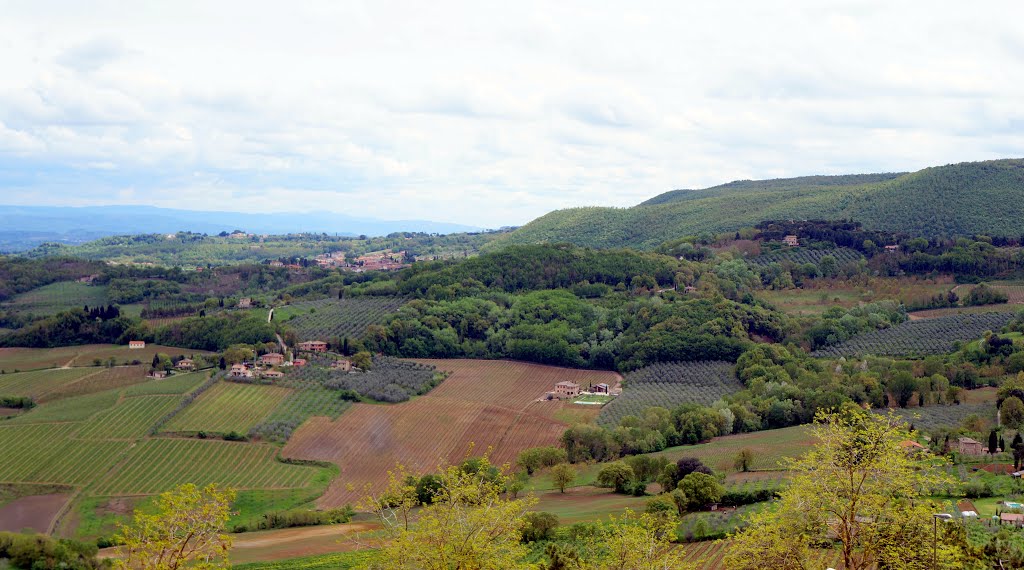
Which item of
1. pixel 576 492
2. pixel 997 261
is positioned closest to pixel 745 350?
pixel 576 492

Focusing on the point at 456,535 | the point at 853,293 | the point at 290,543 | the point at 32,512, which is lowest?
the point at 32,512

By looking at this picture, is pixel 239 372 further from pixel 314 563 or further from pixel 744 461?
pixel 744 461

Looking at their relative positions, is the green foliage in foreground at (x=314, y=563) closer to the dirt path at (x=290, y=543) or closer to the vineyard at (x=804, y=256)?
the dirt path at (x=290, y=543)

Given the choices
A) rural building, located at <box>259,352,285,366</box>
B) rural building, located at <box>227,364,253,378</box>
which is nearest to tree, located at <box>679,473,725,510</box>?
rural building, located at <box>227,364,253,378</box>

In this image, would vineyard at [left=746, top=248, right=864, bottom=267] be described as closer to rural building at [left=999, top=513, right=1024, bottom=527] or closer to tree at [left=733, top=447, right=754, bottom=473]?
tree at [left=733, top=447, right=754, bottom=473]

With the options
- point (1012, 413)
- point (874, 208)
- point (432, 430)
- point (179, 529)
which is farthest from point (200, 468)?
point (874, 208)

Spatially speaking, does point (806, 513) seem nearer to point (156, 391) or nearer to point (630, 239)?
point (156, 391)
